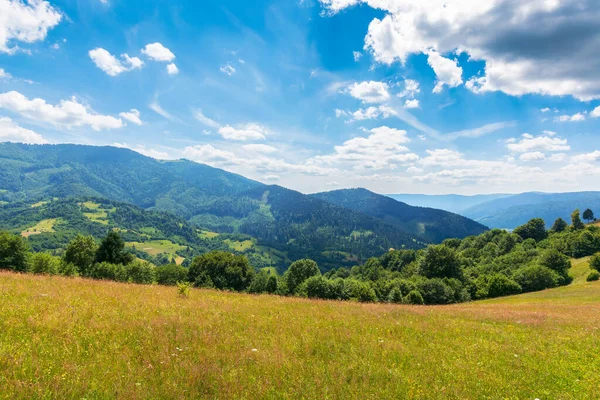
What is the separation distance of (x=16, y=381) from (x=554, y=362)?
14347mm

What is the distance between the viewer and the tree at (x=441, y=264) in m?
86.2

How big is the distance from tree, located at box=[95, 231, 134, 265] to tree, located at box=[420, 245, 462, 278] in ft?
270

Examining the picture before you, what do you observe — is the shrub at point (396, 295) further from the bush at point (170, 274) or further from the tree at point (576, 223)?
the tree at point (576, 223)

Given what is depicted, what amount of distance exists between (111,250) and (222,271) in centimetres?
2569

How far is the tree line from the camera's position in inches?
2000

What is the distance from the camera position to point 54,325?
845 centimetres

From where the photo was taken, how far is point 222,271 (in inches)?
2889

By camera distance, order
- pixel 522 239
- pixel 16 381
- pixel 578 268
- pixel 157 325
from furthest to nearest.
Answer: pixel 522 239 < pixel 578 268 < pixel 157 325 < pixel 16 381

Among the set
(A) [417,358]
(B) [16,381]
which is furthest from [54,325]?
(A) [417,358]

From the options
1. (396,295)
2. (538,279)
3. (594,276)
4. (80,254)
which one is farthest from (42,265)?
(594,276)

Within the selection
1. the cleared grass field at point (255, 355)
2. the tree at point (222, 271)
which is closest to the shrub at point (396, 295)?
the tree at point (222, 271)

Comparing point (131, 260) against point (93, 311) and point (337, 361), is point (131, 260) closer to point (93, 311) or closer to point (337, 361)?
point (93, 311)

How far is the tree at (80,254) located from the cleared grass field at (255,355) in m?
46.9

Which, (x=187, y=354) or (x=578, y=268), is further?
(x=578, y=268)
